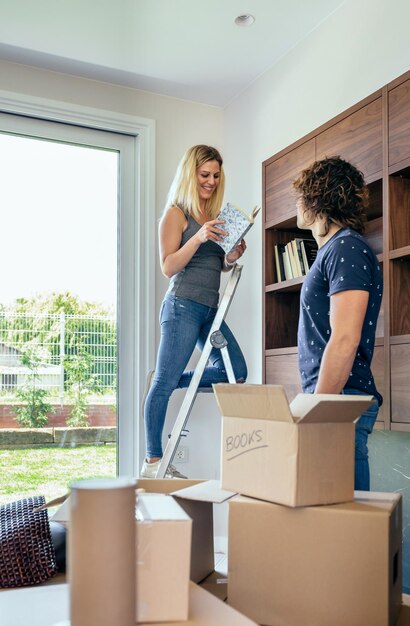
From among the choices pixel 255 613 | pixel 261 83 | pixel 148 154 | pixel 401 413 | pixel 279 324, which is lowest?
pixel 255 613

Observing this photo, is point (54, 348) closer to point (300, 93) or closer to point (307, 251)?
point (307, 251)

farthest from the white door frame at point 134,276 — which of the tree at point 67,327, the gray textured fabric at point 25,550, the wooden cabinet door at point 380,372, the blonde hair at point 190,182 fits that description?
the gray textured fabric at point 25,550

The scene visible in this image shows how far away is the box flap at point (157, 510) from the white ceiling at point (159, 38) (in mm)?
2465

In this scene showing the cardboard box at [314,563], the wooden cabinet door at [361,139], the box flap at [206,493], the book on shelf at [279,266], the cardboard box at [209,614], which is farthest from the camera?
the book on shelf at [279,266]

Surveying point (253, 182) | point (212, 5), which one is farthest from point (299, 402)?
point (253, 182)

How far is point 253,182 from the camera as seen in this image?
3.64 m

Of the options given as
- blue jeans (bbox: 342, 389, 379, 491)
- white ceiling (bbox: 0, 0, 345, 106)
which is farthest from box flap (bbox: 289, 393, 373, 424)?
white ceiling (bbox: 0, 0, 345, 106)

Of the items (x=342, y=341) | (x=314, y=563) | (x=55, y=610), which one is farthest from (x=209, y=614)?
(x=342, y=341)

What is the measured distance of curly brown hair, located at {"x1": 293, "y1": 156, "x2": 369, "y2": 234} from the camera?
6.07 ft

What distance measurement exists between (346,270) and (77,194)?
2.31 metres

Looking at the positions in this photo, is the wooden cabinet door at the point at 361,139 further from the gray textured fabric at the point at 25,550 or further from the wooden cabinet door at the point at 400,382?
the gray textured fabric at the point at 25,550

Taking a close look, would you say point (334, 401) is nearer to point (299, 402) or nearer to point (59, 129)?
point (299, 402)

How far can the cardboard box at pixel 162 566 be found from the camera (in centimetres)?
89

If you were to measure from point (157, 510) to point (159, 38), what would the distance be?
2758 mm
